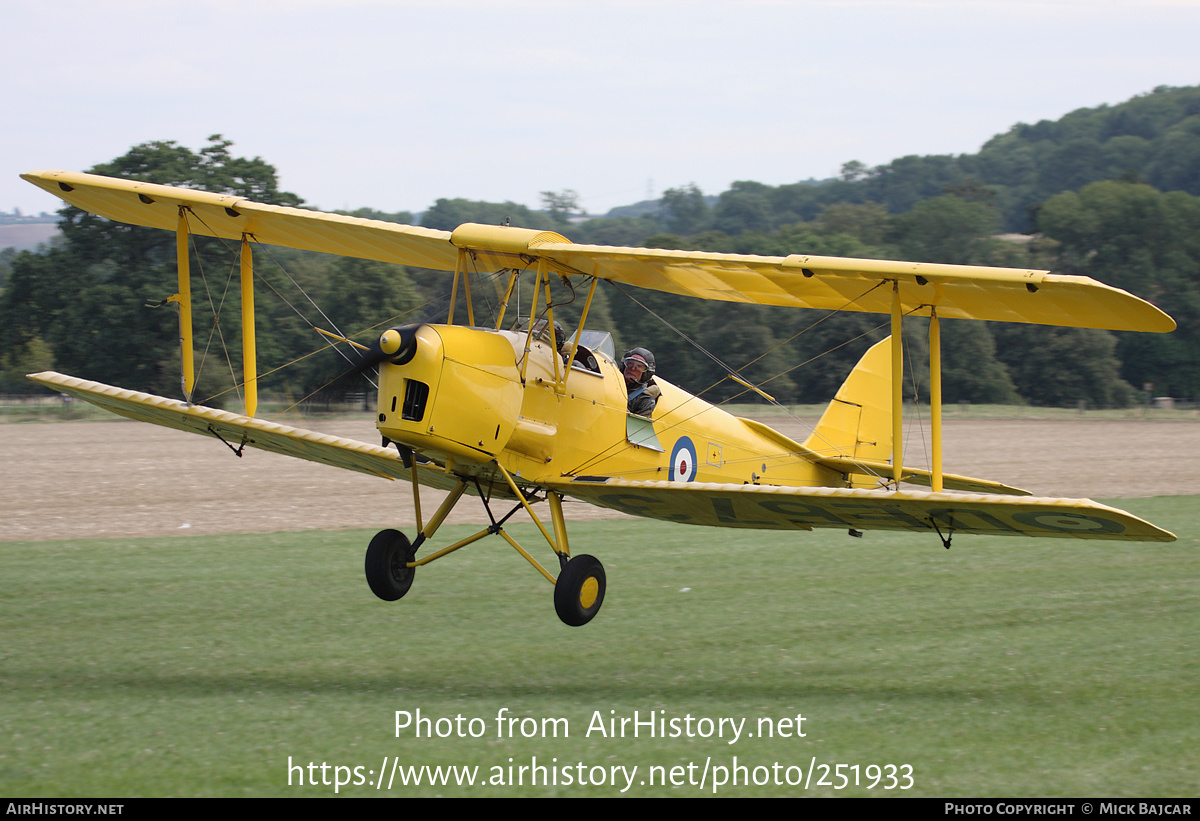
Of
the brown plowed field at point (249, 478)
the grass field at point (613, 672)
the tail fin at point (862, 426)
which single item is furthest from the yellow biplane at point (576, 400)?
the brown plowed field at point (249, 478)

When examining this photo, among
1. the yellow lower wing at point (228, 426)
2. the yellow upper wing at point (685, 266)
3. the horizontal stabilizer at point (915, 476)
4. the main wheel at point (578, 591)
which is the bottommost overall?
the main wheel at point (578, 591)

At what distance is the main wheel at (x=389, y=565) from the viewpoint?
25.4ft

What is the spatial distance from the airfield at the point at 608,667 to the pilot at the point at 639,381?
1761 millimetres

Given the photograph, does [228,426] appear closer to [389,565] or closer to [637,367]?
[389,565]

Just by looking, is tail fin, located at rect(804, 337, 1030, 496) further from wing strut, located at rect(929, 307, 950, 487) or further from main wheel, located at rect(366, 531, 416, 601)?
main wheel, located at rect(366, 531, 416, 601)

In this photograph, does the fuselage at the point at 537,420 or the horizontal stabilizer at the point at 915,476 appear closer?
the fuselage at the point at 537,420

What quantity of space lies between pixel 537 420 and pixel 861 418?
4.59 meters

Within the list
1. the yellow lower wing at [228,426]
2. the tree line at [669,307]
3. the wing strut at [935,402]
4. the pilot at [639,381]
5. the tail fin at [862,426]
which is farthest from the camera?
the tree line at [669,307]

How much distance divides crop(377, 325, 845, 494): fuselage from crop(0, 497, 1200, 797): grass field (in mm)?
1317

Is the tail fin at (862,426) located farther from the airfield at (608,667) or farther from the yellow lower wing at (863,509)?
the yellow lower wing at (863,509)

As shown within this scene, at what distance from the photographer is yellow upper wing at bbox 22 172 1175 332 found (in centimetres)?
670

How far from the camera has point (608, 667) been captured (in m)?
7.32

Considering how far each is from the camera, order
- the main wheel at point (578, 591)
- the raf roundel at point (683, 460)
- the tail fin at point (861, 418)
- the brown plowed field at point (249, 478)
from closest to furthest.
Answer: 1. the main wheel at point (578, 591)
2. the raf roundel at point (683, 460)
3. the tail fin at point (861, 418)
4. the brown plowed field at point (249, 478)

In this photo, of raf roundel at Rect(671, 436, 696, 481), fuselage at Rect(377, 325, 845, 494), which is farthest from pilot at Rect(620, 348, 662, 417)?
raf roundel at Rect(671, 436, 696, 481)
